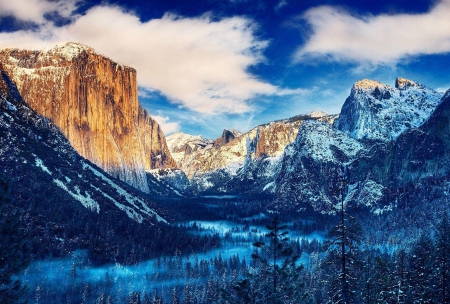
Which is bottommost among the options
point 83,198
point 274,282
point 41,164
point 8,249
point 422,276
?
point 422,276

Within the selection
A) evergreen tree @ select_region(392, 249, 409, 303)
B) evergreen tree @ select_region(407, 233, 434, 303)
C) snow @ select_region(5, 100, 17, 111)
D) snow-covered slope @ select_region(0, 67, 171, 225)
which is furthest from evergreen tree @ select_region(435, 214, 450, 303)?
snow @ select_region(5, 100, 17, 111)

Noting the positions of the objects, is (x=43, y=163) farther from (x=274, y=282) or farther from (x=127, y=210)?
(x=274, y=282)

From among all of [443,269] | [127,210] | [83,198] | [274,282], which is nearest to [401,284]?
[443,269]

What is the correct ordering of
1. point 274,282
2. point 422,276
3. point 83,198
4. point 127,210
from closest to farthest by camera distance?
point 274,282, point 422,276, point 83,198, point 127,210

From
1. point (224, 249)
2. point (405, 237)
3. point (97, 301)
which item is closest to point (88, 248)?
point (97, 301)

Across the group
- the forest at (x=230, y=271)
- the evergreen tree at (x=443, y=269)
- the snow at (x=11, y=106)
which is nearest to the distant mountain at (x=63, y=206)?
the snow at (x=11, y=106)

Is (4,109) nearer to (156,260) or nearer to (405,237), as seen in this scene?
(156,260)

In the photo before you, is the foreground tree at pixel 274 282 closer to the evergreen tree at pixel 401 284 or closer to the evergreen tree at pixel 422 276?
the evergreen tree at pixel 422 276

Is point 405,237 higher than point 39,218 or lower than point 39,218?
lower
